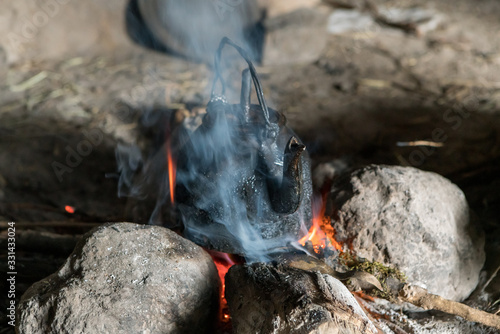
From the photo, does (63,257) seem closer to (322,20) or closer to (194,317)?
(194,317)

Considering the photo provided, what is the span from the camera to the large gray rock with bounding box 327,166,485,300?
87.7 inches

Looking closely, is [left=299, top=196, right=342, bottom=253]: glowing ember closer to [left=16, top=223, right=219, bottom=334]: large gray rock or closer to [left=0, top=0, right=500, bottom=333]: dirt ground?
[left=16, top=223, right=219, bottom=334]: large gray rock

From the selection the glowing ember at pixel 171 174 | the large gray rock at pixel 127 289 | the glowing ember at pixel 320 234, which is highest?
the large gray rock at pixel 127 289

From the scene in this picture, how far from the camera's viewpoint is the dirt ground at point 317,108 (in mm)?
3420

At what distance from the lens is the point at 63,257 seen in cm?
263

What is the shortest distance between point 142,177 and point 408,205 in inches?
70.5

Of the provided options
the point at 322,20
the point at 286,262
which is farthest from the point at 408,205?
the point at 322,20
